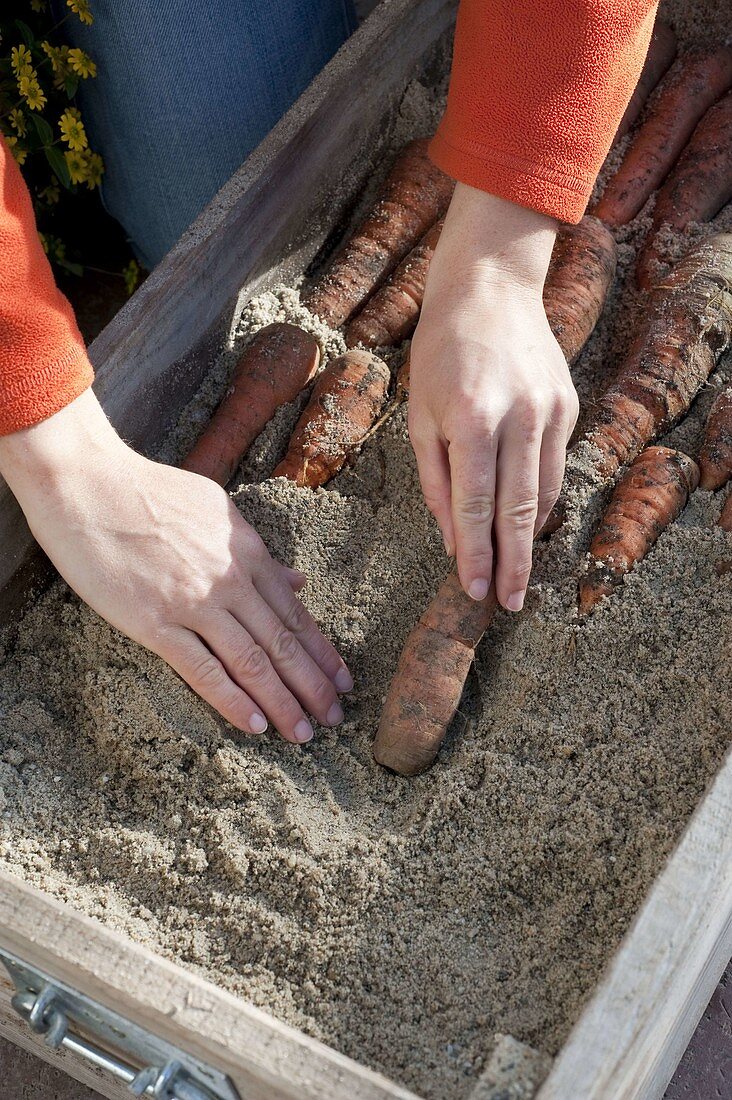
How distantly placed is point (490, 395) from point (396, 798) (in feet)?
1.74

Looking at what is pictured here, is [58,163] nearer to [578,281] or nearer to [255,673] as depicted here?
[578,281]

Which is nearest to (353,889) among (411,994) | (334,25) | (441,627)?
(411,994)

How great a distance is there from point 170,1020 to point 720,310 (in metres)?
1.31

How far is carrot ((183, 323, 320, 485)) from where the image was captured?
1.62 meters

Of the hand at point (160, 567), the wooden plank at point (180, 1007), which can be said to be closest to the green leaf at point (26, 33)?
the hand at point (160, 567)

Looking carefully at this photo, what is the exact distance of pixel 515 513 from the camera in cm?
131

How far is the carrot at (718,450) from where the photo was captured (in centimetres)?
154

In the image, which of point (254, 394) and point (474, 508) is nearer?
point (474, 508)

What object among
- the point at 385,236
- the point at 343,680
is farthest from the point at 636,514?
the point at 385,236

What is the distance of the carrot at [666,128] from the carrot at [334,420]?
2.03 ft

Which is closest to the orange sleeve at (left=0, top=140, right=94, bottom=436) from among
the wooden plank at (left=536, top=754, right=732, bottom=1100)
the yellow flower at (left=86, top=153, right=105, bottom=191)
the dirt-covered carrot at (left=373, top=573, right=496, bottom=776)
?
the dirt-covered carrot at (left=373, top=573, right=496, bottom=776)

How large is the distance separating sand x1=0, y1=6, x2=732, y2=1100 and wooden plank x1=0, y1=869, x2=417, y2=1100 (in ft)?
0.48

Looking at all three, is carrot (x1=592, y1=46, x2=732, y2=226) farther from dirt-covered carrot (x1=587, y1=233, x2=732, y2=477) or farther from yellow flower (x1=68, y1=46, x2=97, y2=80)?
yellow flower (x1=68, y1=46, x2=97, y2=80)

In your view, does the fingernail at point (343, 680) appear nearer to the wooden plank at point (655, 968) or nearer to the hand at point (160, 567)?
the hand at point (160, 567)
